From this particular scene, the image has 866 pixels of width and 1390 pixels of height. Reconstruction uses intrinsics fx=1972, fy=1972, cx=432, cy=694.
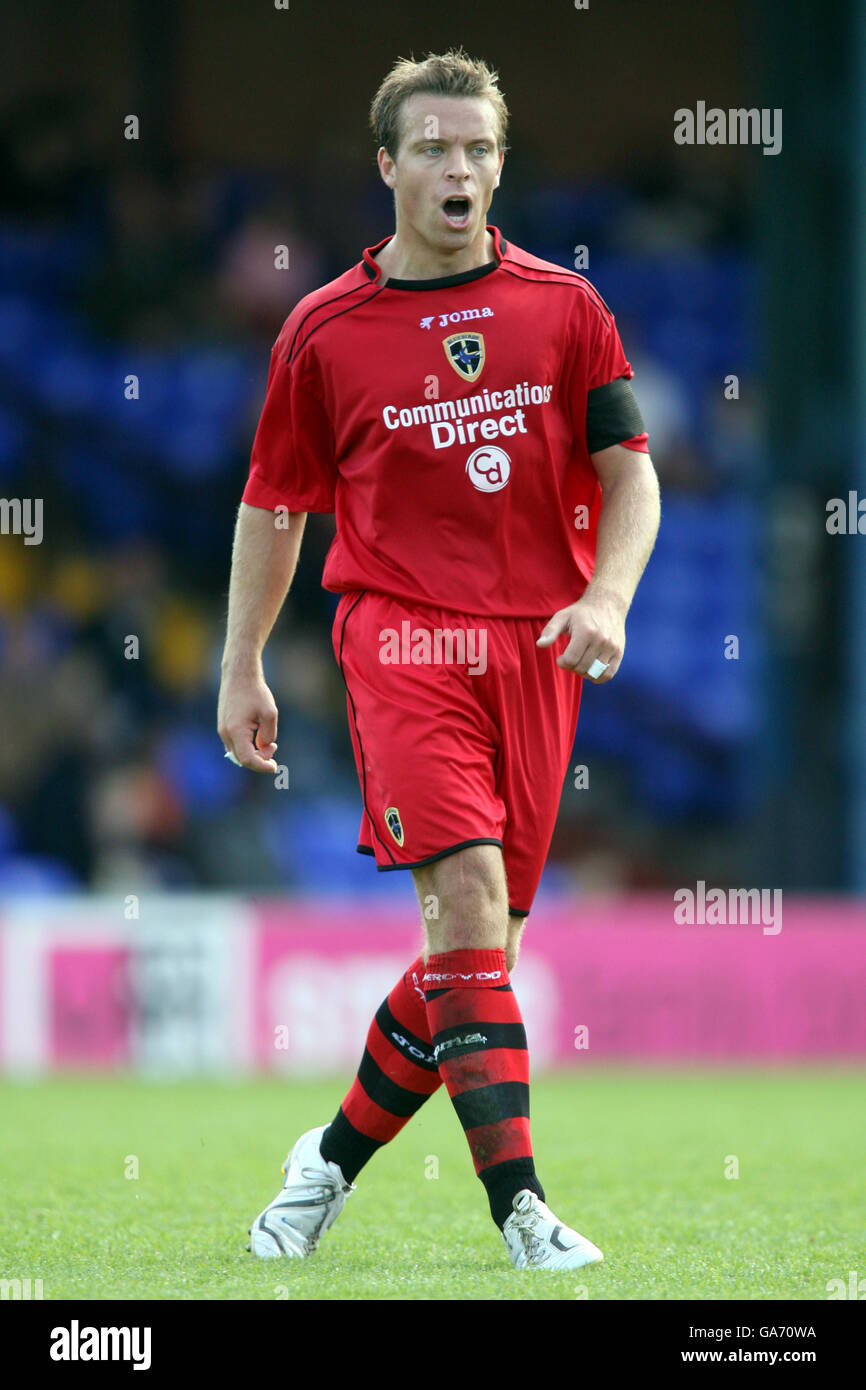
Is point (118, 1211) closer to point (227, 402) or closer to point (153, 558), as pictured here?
point (153, 558)

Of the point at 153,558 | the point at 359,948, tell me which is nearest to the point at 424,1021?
the point at 359,948

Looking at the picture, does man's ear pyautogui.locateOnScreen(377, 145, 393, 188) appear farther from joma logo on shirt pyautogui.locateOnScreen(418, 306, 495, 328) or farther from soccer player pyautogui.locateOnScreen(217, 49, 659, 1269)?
joma logo on shirt pyautogui.locateOnScreen(418, 306, 495, 328)

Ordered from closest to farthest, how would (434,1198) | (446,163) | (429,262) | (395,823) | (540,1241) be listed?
(540,1241) < (395,823) < (446,163) < (429,262) < (434,1198)

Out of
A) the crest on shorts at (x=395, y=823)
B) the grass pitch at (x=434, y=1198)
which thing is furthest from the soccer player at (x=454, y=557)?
the grass pitch at (x=434, y=1198)

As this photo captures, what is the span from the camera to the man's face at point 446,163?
3.98 meters

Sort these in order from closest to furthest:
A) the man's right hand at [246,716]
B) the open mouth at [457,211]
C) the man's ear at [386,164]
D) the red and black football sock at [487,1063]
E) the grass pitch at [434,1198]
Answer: the grass pitch at [434,1198], the red and black football sock at [487,1063], the open mouth at [457,211], the man's ear at [386,164], the man's right hand at [246,716]

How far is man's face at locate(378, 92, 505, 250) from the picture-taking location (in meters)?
3.98

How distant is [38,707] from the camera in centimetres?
1205

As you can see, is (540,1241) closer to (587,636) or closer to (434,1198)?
(587,636)

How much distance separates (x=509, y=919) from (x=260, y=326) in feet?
34.7

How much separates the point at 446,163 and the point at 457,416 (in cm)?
51

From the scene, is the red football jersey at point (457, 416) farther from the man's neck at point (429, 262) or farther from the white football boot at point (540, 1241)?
the white football boot at point (540, 1241)

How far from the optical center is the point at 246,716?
4.21 meters

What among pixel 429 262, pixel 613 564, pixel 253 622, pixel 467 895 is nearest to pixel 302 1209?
pixel 467 895
